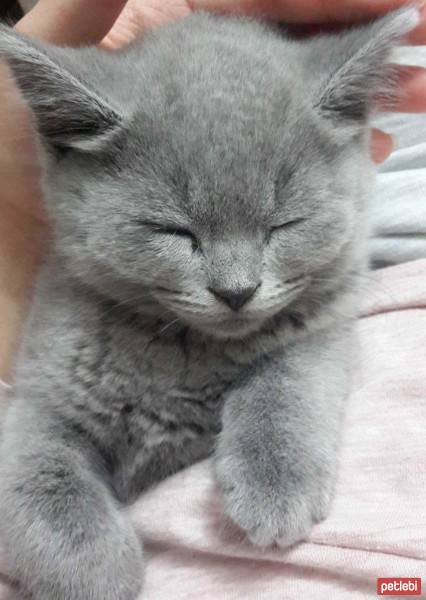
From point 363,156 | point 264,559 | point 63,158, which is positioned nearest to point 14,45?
point 63,158

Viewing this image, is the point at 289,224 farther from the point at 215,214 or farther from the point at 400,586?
the point at 400,586

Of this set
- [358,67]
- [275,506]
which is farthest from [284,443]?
[358,67]

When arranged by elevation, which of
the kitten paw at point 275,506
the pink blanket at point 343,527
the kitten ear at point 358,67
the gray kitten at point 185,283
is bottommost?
the pink blanket at point 343,527

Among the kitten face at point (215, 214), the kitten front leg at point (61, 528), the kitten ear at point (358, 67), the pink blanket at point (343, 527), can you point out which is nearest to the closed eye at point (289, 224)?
the kitten face at point (215, 214)

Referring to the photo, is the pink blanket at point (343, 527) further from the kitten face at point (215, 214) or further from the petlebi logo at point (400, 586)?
the kitten face at point (215, 214)

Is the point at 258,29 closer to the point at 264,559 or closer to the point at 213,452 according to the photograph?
the point at 213,452
